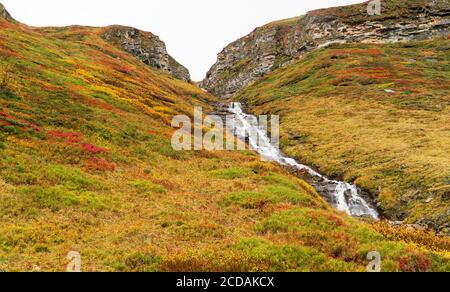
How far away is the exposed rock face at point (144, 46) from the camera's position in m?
143

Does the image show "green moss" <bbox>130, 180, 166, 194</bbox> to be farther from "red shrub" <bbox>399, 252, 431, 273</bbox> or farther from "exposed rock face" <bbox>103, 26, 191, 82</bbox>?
"exposed rock face" <bbox>103, 26, 191, 82</bbox>

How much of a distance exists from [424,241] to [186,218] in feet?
41.1

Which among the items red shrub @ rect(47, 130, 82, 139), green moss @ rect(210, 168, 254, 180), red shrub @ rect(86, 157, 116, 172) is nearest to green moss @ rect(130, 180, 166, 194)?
red shrub @ rect(86, 157, 116, 172)

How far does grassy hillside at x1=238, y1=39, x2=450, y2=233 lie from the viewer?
127 ft

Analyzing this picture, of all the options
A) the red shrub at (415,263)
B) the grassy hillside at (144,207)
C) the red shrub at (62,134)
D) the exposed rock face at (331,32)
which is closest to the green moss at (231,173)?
the grassy hillside at (144,207)

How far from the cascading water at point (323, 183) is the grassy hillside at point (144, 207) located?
7846mm

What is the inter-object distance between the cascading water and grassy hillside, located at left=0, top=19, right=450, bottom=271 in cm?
785

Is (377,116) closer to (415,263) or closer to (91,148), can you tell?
(91,148)

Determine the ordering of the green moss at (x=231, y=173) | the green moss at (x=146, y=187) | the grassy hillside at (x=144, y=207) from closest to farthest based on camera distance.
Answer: the grassy hillside at (x=144, y=207)
the green moss at (x=146, y=187)
the green moss at (x=231, y=173)

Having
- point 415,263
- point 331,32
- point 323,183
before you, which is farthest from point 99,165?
point 331,32

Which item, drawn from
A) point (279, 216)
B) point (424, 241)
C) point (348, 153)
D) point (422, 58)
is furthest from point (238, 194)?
point (422, 58)

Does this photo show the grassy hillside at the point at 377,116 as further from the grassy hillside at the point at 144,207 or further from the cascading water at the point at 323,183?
the grassy hillside at the point at 144,207

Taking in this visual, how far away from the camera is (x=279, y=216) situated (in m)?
22.6
